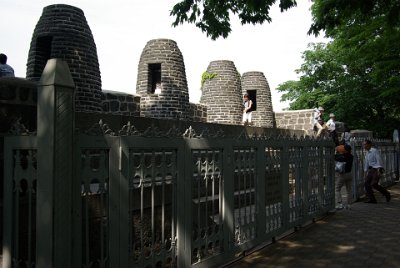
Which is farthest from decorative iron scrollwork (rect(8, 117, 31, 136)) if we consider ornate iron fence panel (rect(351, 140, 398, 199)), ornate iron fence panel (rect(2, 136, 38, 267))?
ornate iron fence panel (rect(351, 140, 398, 199))

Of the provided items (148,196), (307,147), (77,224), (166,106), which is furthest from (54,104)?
(166,106)

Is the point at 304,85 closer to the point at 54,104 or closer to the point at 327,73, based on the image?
the point at 327,73

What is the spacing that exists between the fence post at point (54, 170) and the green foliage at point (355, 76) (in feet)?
20.5

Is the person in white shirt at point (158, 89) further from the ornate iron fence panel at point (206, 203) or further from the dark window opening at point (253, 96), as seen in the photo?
the ornate iron fence panel at point (206, 203)

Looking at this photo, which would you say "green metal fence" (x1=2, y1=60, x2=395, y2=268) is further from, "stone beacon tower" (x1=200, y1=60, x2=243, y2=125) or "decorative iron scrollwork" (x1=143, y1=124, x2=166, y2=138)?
"stone beacon tower" (x1=200, y1=60, x2=243, y2=125)

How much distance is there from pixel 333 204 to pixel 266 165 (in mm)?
3465

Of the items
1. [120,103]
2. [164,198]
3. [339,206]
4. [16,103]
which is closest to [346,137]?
[339,206]

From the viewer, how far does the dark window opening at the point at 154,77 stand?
16.0m

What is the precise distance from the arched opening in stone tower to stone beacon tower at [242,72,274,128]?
12.5 meters

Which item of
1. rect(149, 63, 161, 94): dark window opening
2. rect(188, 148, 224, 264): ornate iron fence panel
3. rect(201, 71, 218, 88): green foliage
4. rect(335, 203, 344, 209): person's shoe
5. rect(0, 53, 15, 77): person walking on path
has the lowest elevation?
rect(335, 203, 344, 209): person's shoe

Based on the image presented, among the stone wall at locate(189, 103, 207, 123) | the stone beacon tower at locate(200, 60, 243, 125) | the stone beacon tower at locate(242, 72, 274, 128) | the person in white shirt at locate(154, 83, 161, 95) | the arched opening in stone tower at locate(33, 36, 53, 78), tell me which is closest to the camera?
the arched opening in stone tower at locate(33, 36, 53, 78)

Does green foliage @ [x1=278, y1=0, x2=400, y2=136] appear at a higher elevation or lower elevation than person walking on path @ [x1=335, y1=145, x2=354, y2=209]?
higher

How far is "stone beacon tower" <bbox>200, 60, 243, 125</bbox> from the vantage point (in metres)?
19.0

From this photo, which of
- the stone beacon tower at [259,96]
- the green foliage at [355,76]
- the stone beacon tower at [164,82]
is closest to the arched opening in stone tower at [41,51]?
the stone beacon tower at [164,82]
